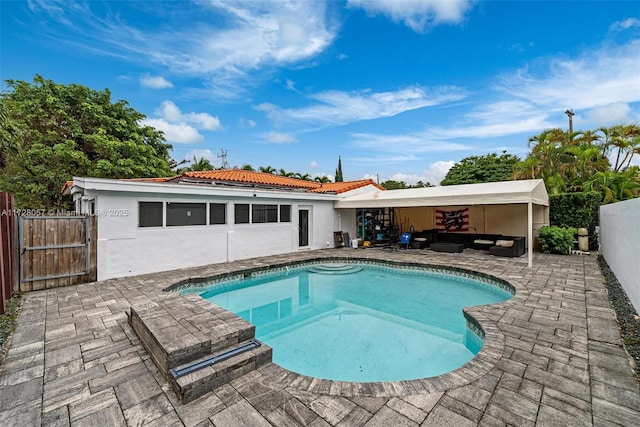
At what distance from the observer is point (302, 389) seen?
3227mm

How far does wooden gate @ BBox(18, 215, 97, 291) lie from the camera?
7.25 meters

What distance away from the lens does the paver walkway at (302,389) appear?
276 centimetres

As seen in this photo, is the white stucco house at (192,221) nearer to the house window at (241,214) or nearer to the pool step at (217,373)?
the house window at (241,214)

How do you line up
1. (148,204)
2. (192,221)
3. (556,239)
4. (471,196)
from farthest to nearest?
(556,239), (471,196), (192,221), (148,204)

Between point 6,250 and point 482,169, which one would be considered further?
point 482,169

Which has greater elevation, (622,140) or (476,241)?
(622,140)

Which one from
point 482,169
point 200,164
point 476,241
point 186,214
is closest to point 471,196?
point 476,241

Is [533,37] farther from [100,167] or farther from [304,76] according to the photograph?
[100,167]

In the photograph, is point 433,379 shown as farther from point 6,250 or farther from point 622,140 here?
point 622,140

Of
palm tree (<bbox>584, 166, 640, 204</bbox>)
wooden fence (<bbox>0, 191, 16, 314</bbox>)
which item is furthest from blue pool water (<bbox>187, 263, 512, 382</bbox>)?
palm tree (<bbox>584, 166, 640, 204</bbox>)

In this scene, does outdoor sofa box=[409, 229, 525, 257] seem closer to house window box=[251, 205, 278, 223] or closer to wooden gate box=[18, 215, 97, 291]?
house window box=[251, 205, 278, 223]

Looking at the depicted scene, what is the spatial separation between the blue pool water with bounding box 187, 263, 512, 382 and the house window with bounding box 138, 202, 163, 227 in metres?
3.02

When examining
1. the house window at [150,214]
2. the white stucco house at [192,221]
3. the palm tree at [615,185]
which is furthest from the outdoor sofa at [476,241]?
the house window at [150,214]

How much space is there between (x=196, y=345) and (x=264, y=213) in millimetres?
9214
